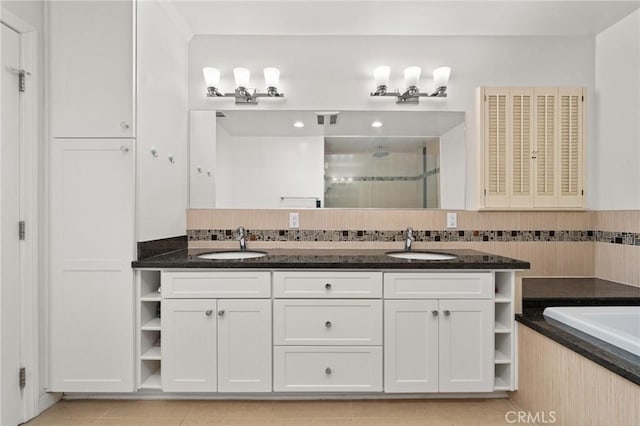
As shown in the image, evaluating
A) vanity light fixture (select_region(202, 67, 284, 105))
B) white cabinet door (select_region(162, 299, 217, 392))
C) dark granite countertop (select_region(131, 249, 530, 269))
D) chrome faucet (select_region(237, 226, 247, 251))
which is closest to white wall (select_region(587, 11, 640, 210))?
dark granite countertop (select_region(131, 249, 530, 269))

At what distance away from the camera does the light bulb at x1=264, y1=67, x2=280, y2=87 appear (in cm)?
253

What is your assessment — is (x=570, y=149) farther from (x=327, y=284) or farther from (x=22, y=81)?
(x=22, y=81)

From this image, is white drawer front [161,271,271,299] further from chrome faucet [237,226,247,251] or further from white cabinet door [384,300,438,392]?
white cabinet door [384,300,438,392]

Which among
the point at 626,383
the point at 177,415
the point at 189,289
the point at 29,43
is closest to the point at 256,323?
the point at 189,289

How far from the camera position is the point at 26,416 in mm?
1904

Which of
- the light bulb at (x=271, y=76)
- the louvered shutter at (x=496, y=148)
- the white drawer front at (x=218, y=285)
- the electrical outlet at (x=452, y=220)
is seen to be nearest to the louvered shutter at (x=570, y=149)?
the louvered shutter at (x=496, y=148)

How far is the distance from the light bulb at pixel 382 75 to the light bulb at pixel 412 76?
13cm

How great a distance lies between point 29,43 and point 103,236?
3.51 ft

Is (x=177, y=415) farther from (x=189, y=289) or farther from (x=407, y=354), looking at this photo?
(x=407, y=354)

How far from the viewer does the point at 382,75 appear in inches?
100.0

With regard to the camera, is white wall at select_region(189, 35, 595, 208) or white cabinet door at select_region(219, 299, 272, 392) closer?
white cabinet door at select_region(219, 299, 272, 392)

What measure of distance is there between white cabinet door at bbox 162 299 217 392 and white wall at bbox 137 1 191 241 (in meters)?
0.47

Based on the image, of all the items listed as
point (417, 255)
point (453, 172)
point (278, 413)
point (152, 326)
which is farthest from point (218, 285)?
point (453, 172)

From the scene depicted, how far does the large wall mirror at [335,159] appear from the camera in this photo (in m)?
2.62
